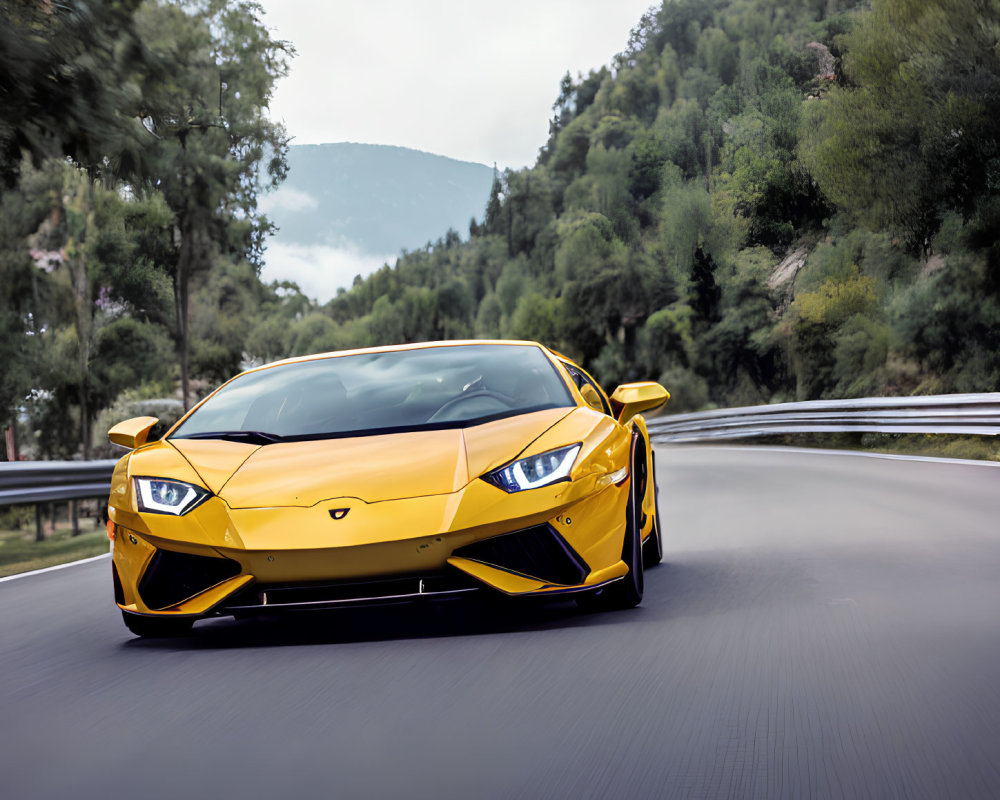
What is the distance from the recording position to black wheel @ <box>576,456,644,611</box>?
197 inches

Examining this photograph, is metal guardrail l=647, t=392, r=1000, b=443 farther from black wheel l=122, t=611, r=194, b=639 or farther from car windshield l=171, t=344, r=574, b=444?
black wheel l=122, t=611, r=194, b=639

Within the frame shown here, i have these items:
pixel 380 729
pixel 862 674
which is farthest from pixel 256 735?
pixel 862 674

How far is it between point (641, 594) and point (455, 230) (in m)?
129

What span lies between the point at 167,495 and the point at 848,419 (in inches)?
719

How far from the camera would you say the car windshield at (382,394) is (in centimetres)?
540

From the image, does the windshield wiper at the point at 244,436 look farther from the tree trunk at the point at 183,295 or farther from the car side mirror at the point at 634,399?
the tree trunk at the point at 183,295

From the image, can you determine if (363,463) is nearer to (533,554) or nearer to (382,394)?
(533,554)

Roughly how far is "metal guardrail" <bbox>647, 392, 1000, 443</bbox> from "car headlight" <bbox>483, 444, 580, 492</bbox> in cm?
1285

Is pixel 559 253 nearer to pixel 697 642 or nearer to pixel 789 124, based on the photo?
pixel 789 124

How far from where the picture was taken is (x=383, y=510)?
453cm

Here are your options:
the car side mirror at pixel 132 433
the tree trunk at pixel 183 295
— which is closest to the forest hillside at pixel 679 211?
the tree trunk at pixel 183 295

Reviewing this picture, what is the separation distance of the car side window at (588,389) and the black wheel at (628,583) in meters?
0.93

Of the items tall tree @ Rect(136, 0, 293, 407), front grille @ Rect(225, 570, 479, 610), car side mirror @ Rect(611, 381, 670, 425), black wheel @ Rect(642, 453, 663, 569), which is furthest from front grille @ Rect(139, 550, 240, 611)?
tall tree @ Rect(136, 0, 293, 407)

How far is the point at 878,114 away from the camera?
79.4 ft
